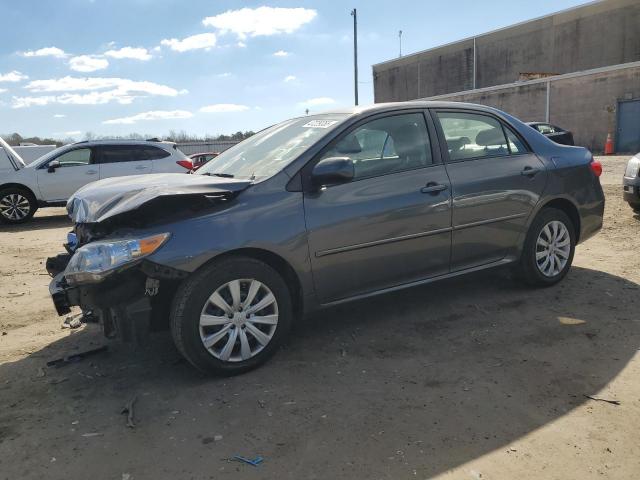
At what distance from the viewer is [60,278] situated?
3.56m

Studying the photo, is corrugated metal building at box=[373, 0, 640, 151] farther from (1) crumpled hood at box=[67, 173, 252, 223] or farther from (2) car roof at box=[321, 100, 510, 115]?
(1) crumpled hood at box=[67, 173, 252, 223]

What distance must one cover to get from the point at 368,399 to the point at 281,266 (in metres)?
1.06

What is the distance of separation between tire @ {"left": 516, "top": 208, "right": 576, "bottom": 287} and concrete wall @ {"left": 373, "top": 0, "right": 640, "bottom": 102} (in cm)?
3517

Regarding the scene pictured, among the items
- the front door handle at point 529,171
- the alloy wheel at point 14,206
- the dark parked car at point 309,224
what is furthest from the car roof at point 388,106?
the alloy wheel at point 14,206

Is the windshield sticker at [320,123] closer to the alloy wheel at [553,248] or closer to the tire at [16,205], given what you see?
the alloy wheel at [553,248]

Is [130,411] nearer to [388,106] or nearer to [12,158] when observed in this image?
[388,106]

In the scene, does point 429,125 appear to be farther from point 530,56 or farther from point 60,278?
point 530,56

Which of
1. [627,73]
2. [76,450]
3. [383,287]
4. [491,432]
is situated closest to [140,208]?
[76,450]

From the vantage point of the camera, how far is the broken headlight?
10.2 ft

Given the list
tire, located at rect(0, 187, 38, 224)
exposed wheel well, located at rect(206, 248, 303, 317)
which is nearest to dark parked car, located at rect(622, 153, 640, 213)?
exposed wheel well, located at rect(206, 248, 303, 317)

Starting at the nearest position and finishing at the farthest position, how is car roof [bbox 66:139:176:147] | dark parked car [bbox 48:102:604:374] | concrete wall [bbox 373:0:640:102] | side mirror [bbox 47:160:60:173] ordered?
dark parked car [bbox 48:102:604:374]
side mirror [bbox 47:160:60:173]
car roof [bbox 66:139:176:147]
concrete wall [bbox 373:0:640:102]

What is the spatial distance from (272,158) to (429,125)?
1.29 m

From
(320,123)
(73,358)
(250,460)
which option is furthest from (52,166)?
(250,460)

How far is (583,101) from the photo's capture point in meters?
27.0
